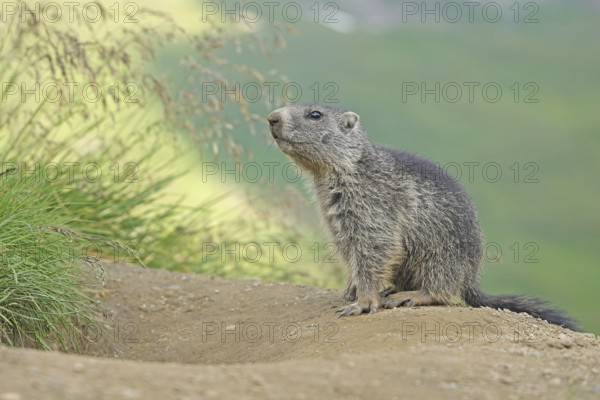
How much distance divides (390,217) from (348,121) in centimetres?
76

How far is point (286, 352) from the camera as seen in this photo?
18.1ft

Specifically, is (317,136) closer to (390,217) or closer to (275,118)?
(275,118)

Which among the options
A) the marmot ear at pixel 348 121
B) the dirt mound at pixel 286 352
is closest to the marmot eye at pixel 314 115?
the marmot ear at pixel 348 121

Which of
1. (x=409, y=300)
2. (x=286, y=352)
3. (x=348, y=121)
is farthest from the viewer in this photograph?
(x=348, y=121)

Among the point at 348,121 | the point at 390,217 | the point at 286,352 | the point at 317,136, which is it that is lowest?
the point at 286,352

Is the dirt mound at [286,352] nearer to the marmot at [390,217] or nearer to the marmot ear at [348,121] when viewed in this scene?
the marmot at [390,217]

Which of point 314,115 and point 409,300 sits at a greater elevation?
point 314,115

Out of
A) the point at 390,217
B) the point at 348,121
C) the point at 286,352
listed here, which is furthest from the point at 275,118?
the point at 286,352

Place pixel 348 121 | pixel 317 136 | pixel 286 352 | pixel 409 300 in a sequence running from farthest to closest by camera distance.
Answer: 1. pixel 348 121
2. pixel 317 136
3. pixel 409 300
4. pixel 286 352

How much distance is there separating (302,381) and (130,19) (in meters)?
4.36

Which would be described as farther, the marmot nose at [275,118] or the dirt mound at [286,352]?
the marmot nose at [275,118]

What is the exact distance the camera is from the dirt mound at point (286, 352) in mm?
3801

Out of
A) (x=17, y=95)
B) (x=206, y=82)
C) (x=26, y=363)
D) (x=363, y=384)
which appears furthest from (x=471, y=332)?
(x=17, y=95)

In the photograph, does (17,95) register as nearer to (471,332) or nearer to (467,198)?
(467,198)
